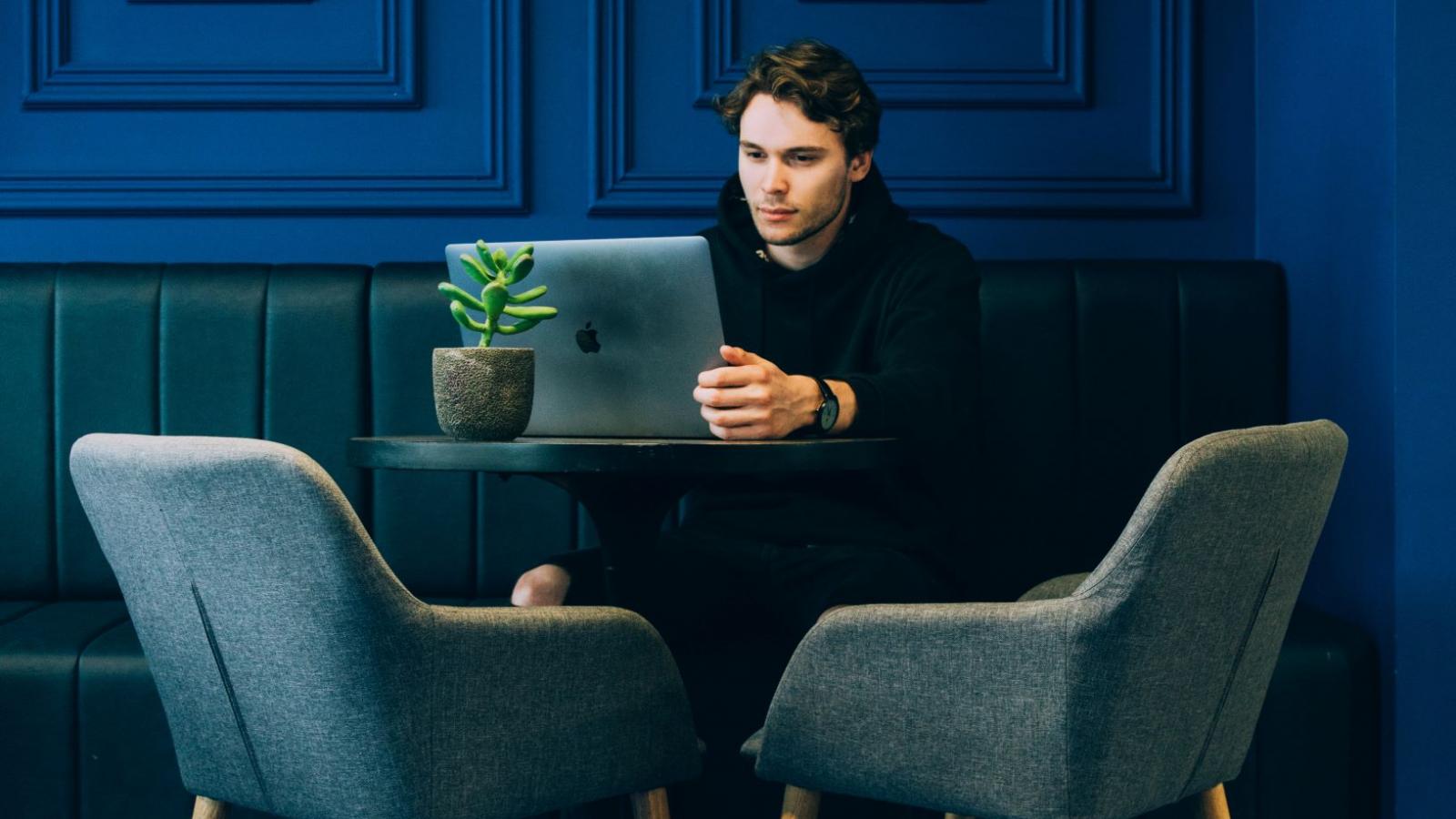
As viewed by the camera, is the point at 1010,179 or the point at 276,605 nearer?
the point at 276,605

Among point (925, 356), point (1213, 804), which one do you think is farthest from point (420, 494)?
point (1213, 804)

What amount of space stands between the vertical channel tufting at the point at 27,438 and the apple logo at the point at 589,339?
1200 millimetres

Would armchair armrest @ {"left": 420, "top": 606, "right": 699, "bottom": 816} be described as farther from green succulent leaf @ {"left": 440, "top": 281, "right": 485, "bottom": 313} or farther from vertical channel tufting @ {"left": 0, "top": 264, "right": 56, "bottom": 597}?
vertical channel tufting @ {"left": 0, "top": 264, "right": 56, "bottom": 597}

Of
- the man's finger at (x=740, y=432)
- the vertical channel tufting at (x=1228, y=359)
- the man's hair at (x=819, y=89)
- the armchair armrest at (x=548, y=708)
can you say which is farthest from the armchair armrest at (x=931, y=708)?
the vertical channel tufting at (x=1228, y=359)

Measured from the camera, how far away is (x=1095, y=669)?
1.18 m

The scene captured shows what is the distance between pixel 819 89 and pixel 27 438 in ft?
4.74

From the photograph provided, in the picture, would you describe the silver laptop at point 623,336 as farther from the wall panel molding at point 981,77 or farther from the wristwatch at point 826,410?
the wall panel molding at point 981,77

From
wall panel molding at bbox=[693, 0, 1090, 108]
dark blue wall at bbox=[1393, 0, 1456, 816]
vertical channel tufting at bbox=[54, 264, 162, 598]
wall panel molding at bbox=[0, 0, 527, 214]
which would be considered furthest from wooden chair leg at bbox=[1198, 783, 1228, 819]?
vertical channel tufting at bbox=[54, 264, 162, 598]

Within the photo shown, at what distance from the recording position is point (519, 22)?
245cm

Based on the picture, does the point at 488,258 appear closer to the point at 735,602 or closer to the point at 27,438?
the point at 735,602

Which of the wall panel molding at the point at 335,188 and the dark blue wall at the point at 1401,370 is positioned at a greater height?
the wall panel molding at the point at 335,188

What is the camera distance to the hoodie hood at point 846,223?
189 cm

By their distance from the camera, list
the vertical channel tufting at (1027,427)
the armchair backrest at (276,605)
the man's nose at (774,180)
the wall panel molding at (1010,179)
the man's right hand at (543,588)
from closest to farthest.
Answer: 1. the armchair backrest at (276,605)
2. the man's right hand at (543,588)
3. the man's nose at (774,180)
4. the vertical channel tufting at (1027,427)
5. the wall panel molding at (1010,179)

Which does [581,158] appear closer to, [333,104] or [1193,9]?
[333,104]
